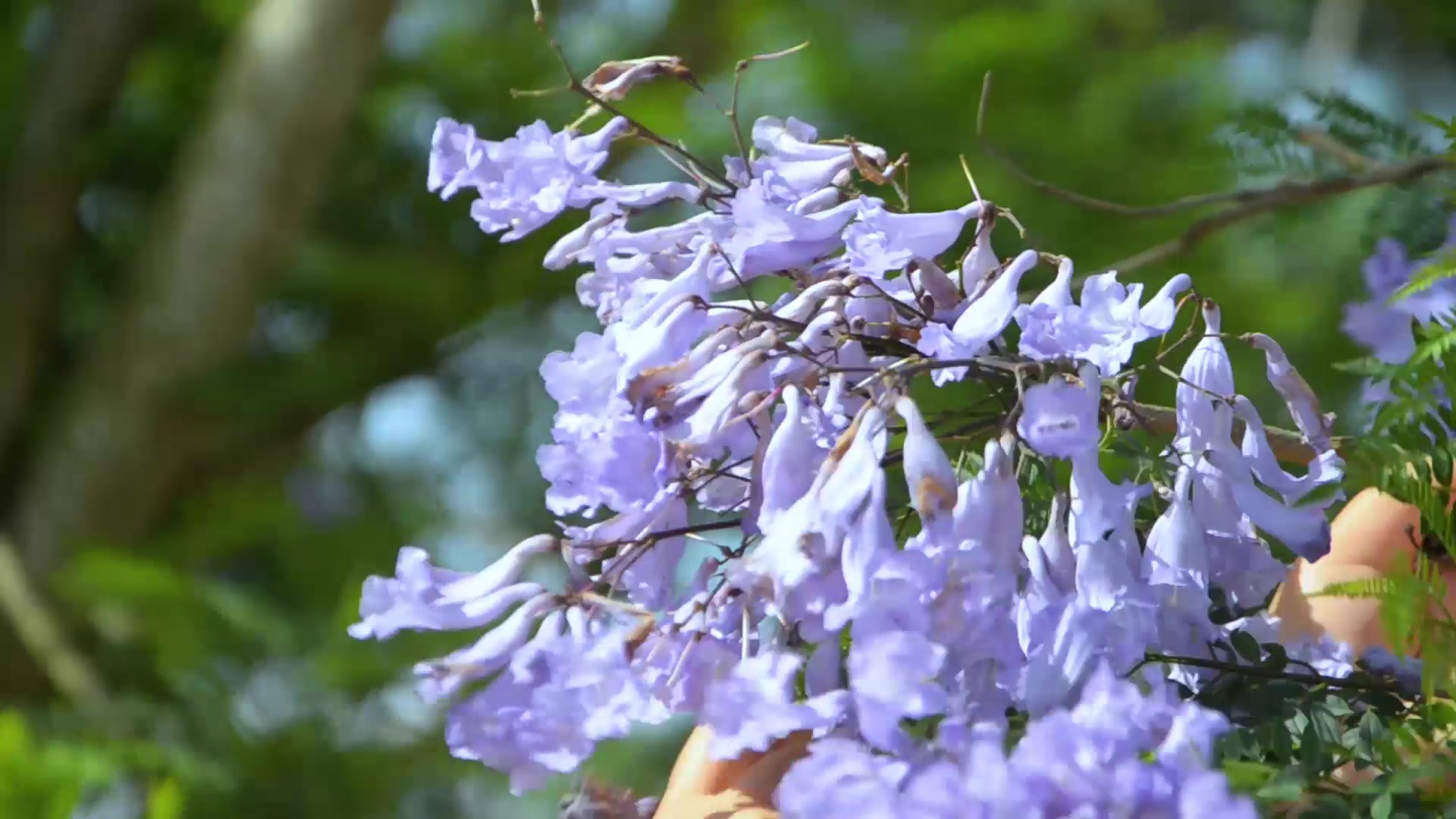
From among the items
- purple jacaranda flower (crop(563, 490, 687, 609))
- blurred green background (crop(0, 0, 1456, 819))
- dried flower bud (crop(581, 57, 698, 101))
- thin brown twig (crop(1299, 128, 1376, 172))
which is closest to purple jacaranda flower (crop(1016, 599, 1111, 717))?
purple jacaranda flower (crop(563, 490, 687, 609))

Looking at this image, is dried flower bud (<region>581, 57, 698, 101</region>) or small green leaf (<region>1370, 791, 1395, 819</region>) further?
dried flower bud (<region>581, 57, 698, 101</region>)

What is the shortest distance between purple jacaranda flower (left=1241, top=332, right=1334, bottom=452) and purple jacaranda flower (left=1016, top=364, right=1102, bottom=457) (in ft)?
0.32

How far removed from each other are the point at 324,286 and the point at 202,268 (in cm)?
22

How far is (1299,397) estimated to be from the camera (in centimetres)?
41

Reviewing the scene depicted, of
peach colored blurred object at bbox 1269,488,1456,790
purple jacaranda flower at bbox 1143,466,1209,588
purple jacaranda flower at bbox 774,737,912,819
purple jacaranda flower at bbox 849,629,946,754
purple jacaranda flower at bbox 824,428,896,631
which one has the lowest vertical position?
peach colored blurred object at bbox 1269,488,1456,790

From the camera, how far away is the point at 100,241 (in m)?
2.33

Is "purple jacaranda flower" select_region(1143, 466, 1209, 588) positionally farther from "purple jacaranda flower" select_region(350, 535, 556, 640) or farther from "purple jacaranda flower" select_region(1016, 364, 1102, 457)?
"purple jacaranda flower" select_region(350, 535, 556, 640)

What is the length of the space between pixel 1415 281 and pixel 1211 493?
2.8 inches

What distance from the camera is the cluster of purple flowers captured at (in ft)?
0.98

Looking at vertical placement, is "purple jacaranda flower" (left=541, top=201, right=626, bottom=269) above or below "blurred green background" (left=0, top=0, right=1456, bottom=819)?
above

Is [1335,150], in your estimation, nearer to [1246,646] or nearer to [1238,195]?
[1238,195]

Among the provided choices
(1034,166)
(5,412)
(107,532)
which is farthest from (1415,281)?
(5,412)

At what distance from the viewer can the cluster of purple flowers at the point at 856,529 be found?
0.30 metres

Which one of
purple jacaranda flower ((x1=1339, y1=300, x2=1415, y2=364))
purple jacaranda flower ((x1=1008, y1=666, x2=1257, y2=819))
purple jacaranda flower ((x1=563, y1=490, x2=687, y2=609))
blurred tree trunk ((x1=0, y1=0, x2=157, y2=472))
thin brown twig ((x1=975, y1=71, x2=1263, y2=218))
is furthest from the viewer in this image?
blurred tree trunk ((x1=0, y1=0, x2=157, y2=472))
